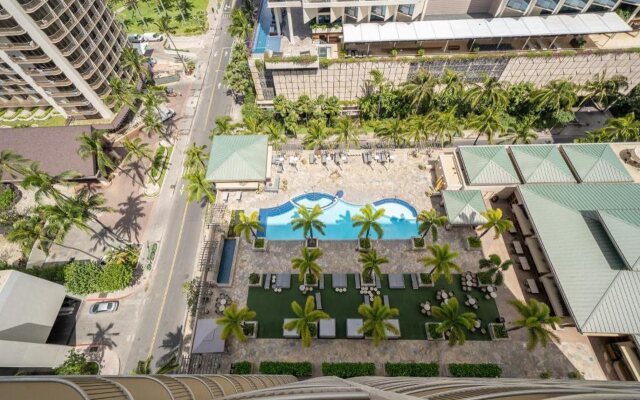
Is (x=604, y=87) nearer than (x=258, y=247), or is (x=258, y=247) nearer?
(x=258, y=247)

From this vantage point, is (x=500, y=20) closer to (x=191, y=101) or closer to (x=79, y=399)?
(x=191, y=101)

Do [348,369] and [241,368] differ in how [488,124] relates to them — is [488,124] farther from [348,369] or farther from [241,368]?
[241,368]

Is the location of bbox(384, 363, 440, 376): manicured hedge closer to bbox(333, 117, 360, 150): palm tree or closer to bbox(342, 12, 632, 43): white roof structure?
bbox(333, 117, 360, 150): palm tree

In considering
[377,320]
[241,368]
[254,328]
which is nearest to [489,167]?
[377,320]

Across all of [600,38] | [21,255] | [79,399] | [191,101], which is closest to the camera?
[79,399]

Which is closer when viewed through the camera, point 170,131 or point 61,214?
point 61,214

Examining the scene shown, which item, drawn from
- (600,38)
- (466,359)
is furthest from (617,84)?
(466,359)

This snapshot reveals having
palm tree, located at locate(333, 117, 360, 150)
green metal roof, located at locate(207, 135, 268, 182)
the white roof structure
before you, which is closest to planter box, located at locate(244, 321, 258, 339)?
green metal roof, located at locate(207, 135, 268, 182)
